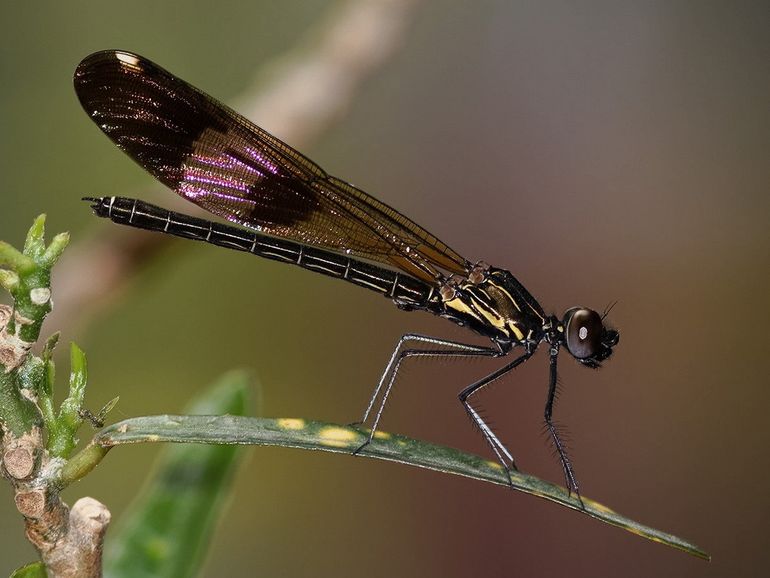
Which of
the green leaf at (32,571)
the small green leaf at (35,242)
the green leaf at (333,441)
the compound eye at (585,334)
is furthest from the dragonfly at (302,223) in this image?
the green leaf at (32,571)

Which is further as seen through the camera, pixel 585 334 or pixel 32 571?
pixel 585 334

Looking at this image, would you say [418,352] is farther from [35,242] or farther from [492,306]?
[35,242]

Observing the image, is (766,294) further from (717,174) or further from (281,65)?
(281,65)

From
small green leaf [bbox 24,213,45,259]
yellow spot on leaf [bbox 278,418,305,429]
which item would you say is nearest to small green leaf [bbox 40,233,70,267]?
small green leaf [bbox 24,213,45,259]

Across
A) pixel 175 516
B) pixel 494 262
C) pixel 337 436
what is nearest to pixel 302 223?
pixel 175 516

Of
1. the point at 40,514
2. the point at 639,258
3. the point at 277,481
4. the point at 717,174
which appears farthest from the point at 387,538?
the point at 40,514

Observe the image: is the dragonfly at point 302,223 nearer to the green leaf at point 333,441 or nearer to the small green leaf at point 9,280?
the green leaf at point 333,441

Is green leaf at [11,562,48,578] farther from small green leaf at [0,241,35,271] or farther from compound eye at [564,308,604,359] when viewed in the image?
compound eye at [564,308,604,359]
